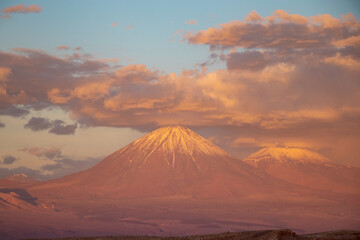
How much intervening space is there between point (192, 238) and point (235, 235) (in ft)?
14.4

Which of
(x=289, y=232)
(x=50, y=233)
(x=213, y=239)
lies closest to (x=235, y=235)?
(x=213, y=239)

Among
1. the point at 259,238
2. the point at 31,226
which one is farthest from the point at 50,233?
the point at 259,238

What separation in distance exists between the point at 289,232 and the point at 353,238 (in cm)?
532

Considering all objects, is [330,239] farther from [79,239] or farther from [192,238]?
[79,239]

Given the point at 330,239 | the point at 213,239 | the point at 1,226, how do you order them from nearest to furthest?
the point at 330,239, the point at 213,239, the point at 1,226

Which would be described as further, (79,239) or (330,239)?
(79,239)

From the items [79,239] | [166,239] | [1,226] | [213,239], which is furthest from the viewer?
[1,226]

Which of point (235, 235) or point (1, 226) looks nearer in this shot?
point (235, 235)

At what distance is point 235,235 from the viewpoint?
46.0 meters

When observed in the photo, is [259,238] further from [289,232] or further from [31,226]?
[31,226]

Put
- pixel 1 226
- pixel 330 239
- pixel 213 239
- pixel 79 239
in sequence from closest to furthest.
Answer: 1. pixel 330 239
2. pixel 213 239
3. pixel 79 239
4. pixel 1 226

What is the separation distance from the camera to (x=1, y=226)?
190625 millimetres

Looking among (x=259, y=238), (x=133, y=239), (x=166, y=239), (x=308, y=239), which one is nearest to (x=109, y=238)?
(x=133, y=239)

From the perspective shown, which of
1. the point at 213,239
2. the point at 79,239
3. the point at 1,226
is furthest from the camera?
the point at 1,226
